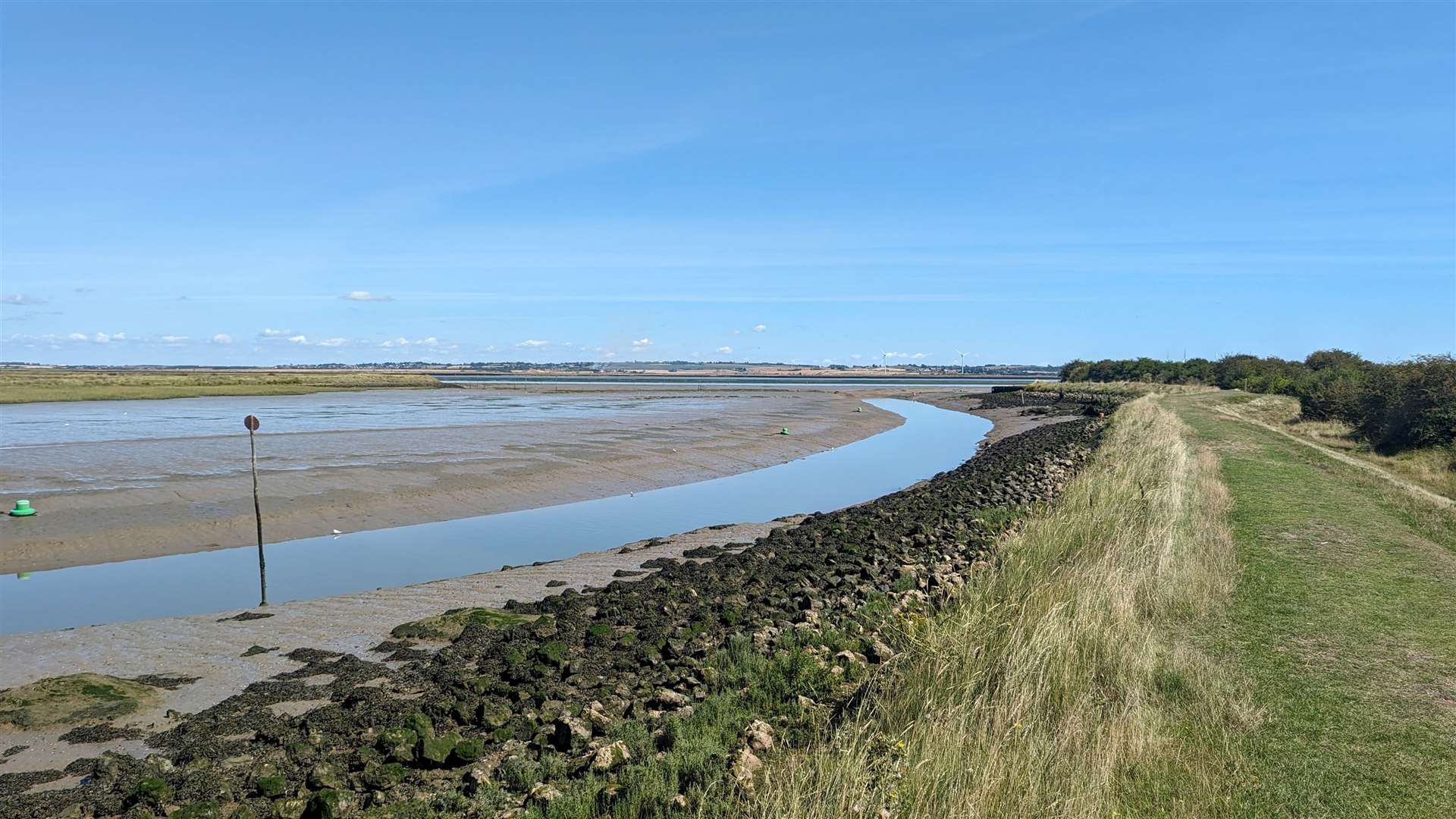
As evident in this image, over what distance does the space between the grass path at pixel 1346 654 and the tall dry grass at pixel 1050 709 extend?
0.34 m

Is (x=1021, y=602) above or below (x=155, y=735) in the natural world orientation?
above

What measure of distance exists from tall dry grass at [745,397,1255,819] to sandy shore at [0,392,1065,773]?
614cm

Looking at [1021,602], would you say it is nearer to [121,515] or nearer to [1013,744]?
[1013,744]

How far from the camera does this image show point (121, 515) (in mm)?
19844

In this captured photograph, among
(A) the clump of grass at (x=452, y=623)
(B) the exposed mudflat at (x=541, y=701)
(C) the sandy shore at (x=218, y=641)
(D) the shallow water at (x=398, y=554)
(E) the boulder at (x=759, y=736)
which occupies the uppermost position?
(E) the boulder at (x=759, y=736)

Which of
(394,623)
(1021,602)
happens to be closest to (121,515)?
(394,623)

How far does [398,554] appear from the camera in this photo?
17.8 m

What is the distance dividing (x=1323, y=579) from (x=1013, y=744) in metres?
7.60

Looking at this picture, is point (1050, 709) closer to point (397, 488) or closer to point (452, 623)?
point (452, 623)

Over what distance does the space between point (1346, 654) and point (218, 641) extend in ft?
41.2

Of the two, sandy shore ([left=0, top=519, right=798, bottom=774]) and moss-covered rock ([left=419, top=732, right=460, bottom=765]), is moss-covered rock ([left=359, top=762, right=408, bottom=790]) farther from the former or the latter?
sandy shore ([left=0, top=519, right=798, bottom=774])

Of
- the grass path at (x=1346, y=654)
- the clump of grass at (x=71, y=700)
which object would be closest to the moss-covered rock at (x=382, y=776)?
the clump of grass at (x=71, y=700)

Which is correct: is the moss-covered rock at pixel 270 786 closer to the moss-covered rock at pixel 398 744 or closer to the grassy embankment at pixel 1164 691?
the moss-covered rock at pixel 398 744

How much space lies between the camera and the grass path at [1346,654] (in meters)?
5.95
